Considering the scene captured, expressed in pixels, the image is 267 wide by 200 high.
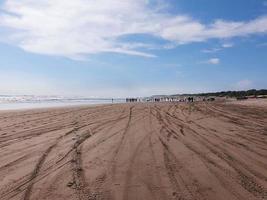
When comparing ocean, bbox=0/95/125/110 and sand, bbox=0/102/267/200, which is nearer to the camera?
sand, bbox=0/102/267/200

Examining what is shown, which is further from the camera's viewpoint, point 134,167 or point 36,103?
point 36,103

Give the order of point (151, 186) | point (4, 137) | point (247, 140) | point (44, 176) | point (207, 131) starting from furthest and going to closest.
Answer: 1. point (207, 131)
2. point (4, 137)
3. point (247, 140)
4. point (44, 176)
5. point (151, 186)

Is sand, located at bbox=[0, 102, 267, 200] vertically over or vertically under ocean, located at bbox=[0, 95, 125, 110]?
under

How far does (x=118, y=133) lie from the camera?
574 inches

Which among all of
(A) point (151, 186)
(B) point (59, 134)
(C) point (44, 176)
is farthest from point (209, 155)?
(B) point (59, 134)

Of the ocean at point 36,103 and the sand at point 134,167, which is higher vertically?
the ocean at point 36,103

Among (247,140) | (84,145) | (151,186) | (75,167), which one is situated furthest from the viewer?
(247,140)

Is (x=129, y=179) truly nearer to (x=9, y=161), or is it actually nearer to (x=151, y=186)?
(x=151, y=186)

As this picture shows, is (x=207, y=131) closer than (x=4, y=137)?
No

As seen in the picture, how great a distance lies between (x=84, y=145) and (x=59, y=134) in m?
3.12

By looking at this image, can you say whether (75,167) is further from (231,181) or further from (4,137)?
(4,137)

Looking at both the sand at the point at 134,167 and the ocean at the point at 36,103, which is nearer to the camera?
the sand at the point at 134,167

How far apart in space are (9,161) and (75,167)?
5.72 ft

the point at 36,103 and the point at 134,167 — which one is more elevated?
the point at 36,103
